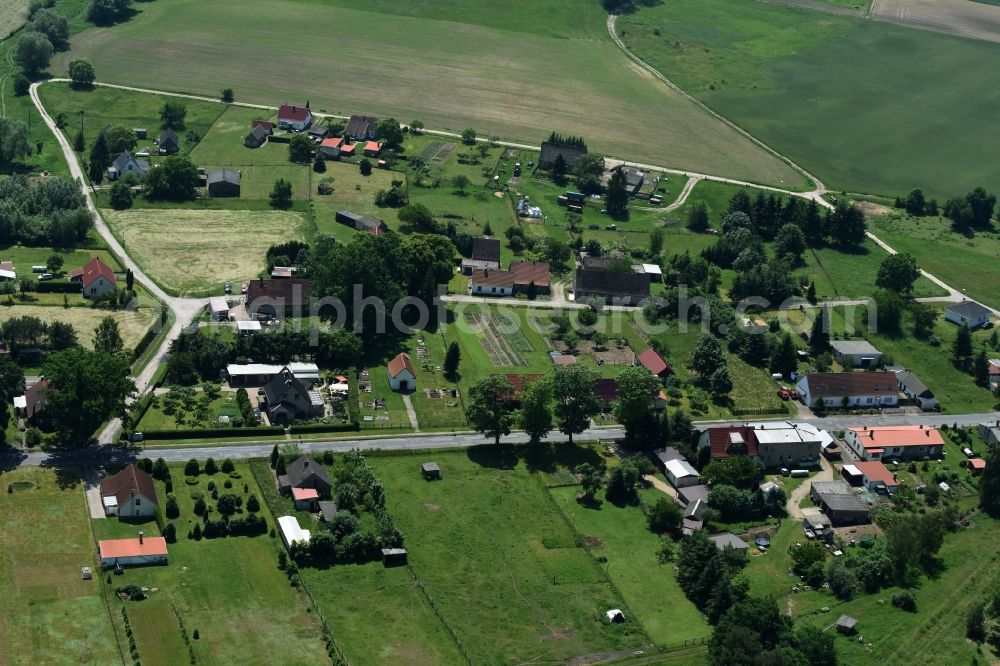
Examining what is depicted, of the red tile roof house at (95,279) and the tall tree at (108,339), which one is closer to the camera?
the tall tree at (108,339)

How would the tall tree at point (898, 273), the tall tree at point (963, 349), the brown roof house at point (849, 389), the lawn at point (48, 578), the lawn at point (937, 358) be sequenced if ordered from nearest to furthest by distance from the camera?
the lawn at point (48, 578), the brown roof house at point (849, 389), the lawn at point (937, 358), the tall tree at point (963, 349), the tall tree at point (898, 273)

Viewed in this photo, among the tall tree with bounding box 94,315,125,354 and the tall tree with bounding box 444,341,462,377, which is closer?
the tall tree with bounding box 94,315,125,354

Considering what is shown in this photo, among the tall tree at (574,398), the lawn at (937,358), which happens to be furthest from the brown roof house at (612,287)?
the tall tree at (574,398)

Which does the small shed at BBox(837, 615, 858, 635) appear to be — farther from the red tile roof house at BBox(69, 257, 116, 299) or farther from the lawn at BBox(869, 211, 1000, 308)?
the red tile roof house at BBox(69, 257, 116, 299)

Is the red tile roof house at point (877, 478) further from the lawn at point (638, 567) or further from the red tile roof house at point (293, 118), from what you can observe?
the red tile roof house at point (293, 118)

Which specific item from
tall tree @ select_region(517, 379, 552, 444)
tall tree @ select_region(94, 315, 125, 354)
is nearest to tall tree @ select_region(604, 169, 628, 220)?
tall tree @ select_region(517, 379, 552, 444)
